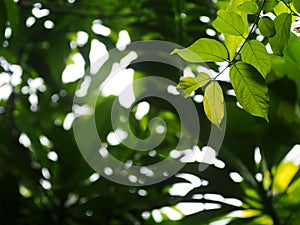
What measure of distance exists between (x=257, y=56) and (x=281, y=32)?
0.08 feet

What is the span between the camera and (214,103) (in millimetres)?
382

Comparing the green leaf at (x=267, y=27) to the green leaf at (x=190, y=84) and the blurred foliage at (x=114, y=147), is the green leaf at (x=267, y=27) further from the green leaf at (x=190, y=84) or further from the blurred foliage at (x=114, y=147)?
the blurred foliage at (x=114, y=147)

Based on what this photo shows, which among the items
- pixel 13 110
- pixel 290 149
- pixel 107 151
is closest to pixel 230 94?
pixel 290 149

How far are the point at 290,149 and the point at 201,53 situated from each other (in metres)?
0.49

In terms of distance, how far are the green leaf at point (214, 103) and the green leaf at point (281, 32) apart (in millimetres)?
50

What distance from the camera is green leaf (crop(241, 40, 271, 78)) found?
38 centimetres

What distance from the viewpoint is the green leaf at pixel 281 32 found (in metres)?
0.38

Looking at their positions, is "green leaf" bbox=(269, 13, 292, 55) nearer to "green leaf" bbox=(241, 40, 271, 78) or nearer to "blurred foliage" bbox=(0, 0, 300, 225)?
"green leaf" bbox=(241, 40, 271, 78)

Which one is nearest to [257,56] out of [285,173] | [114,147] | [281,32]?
[281,32]

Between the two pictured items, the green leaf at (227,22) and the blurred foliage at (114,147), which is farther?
the blurred foliage at (114,147)

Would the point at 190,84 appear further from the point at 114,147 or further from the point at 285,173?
the point at 285,173

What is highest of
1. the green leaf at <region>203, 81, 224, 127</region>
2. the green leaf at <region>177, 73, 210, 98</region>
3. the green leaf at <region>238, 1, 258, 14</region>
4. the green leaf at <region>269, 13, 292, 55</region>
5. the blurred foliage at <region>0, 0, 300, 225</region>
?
the green leaf at <region>238, 1, 258, 14</region>

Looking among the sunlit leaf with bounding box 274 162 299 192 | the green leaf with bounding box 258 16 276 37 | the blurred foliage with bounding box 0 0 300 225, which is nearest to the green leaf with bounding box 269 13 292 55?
the green leaf with bounding box 258 16 276 37

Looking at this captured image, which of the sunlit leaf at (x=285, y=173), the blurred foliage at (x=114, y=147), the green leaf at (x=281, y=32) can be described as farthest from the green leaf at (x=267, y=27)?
the sunlit leaf at (x=285, y=173)
